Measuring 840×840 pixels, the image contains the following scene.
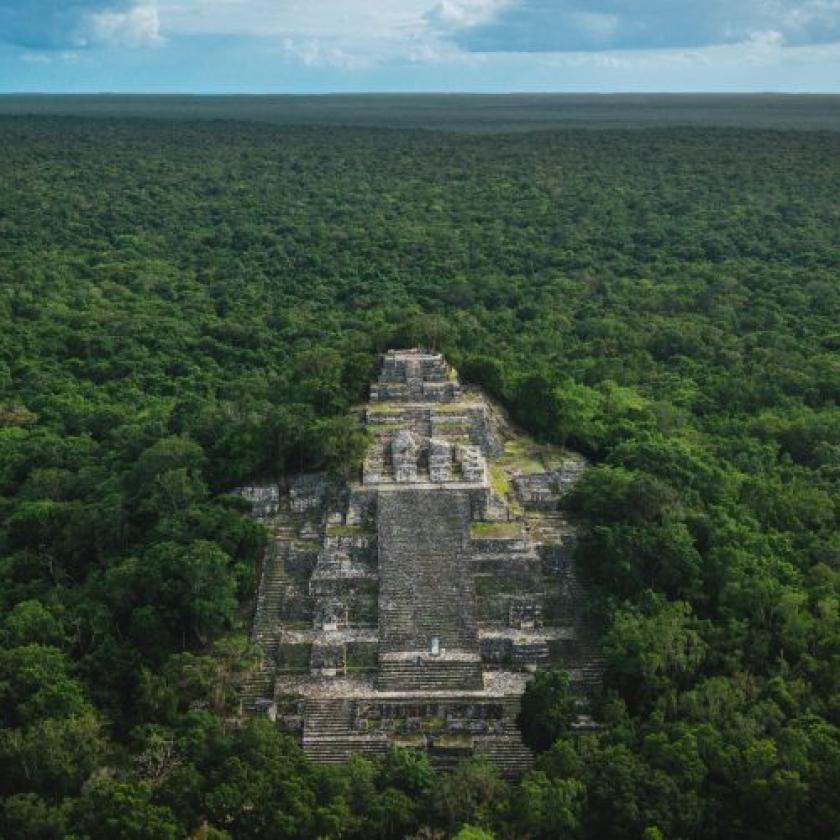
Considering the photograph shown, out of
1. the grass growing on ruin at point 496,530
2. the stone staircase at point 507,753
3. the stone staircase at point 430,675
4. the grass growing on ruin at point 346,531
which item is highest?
the grass growing on ruin at point 496,530

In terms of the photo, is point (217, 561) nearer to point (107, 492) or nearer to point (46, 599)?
point (46, 599)

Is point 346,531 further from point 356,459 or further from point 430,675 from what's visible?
point 430,675

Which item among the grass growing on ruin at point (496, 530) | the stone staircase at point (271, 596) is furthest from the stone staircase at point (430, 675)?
the grass growing on ruin at point (496, 530)

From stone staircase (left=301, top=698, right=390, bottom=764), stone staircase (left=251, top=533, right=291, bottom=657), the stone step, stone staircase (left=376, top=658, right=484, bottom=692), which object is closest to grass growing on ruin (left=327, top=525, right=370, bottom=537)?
stone staircase (left=251, top=533, right=291, bottom=657)

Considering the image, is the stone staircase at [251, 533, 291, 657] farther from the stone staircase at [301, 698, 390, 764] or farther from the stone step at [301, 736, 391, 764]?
the stone step at [301, 736, 391, 764]

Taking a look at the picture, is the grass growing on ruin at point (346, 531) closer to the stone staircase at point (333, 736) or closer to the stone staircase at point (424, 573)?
the stone staircase at point (424, 573)

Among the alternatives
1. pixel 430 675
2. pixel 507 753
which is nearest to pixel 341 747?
pixel 430 675
